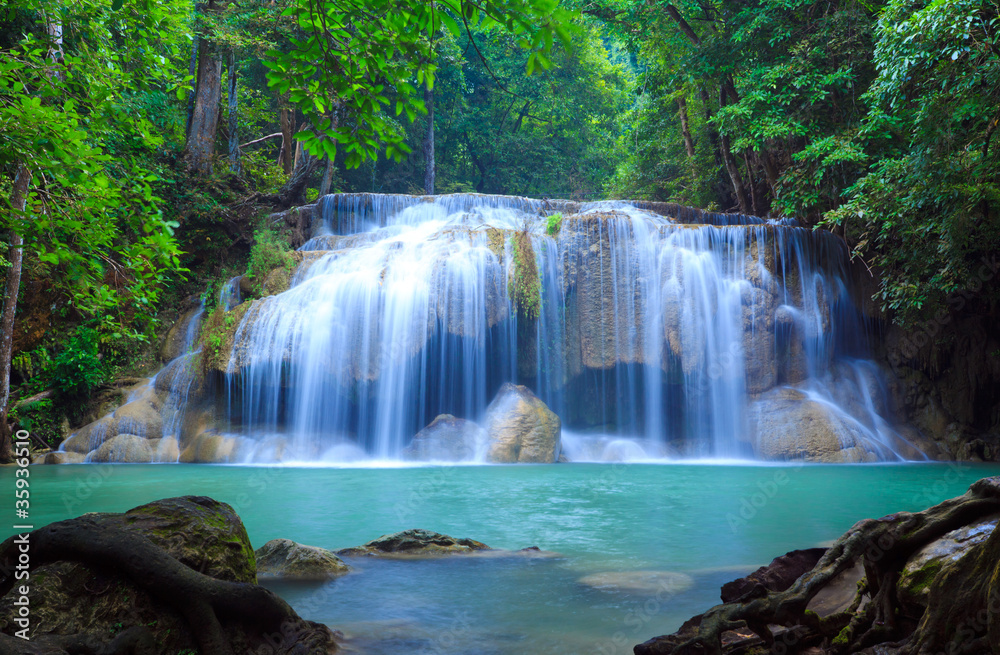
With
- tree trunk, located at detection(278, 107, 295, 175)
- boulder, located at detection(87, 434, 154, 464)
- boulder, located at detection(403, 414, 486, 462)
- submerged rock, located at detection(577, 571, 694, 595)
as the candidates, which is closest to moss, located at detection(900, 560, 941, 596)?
submerged rock, located at detection(577, 571, 694, 595)

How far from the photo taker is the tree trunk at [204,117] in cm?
2028

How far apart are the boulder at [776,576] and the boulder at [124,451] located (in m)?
13.3

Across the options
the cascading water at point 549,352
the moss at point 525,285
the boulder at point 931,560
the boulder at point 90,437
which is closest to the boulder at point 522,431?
the cascading water at point 549,352

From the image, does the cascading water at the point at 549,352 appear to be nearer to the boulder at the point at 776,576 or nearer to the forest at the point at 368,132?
the forest at the point at 368,132

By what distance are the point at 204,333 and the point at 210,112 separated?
31.7ft

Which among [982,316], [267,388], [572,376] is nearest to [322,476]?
[267,388]

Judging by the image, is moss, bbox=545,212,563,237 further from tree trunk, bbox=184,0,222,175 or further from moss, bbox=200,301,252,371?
tree trunk, bbox=184,0,222,175

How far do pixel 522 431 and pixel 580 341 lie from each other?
10.2ft

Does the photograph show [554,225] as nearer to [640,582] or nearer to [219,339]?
[219,339]

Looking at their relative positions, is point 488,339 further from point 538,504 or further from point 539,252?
point 538,504

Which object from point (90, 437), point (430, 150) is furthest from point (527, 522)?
point (430, 150)

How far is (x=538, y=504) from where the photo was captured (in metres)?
8.07

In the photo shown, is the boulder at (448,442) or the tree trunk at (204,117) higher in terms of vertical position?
the tree trunk at (204,117)

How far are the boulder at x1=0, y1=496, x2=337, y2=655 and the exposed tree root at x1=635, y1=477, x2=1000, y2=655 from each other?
1725mm
